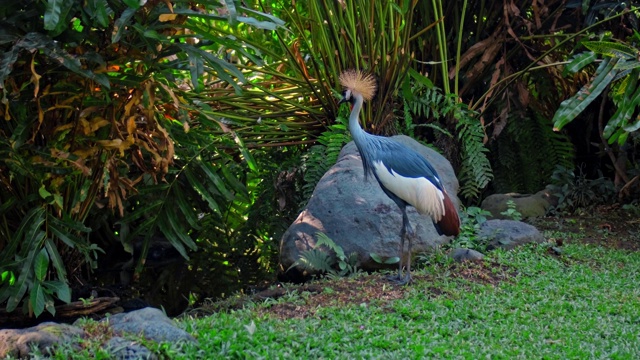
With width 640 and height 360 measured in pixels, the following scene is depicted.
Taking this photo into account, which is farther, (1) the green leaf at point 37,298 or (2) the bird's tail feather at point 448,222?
(2) the bird's tail feather at point 448,222

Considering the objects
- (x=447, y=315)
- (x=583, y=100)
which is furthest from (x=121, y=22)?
(x=583, y=100)

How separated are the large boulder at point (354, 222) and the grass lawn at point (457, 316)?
0.34 m

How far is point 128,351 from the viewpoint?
4168 millimetres

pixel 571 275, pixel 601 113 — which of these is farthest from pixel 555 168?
pixel 571 275

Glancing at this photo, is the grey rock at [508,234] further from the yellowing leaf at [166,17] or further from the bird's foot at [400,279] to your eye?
the yellowing leaf at [166,17]

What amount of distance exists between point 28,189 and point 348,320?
2.56 meters

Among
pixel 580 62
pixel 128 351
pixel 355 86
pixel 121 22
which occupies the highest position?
pixel 121 22

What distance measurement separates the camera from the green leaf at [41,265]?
5.52m

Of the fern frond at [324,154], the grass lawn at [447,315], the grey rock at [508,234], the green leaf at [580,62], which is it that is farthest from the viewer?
the fern frond at [324,154]

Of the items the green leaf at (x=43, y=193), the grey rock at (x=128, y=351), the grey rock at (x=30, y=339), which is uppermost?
the green leaf at (x=43, y=193)

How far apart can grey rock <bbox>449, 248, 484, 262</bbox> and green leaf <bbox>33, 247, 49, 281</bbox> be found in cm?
329

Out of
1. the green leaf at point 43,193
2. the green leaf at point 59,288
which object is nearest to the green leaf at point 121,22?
the green leaf at point 43,193

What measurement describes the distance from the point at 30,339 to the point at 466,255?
391 cm

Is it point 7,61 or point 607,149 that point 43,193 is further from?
point 607,149
